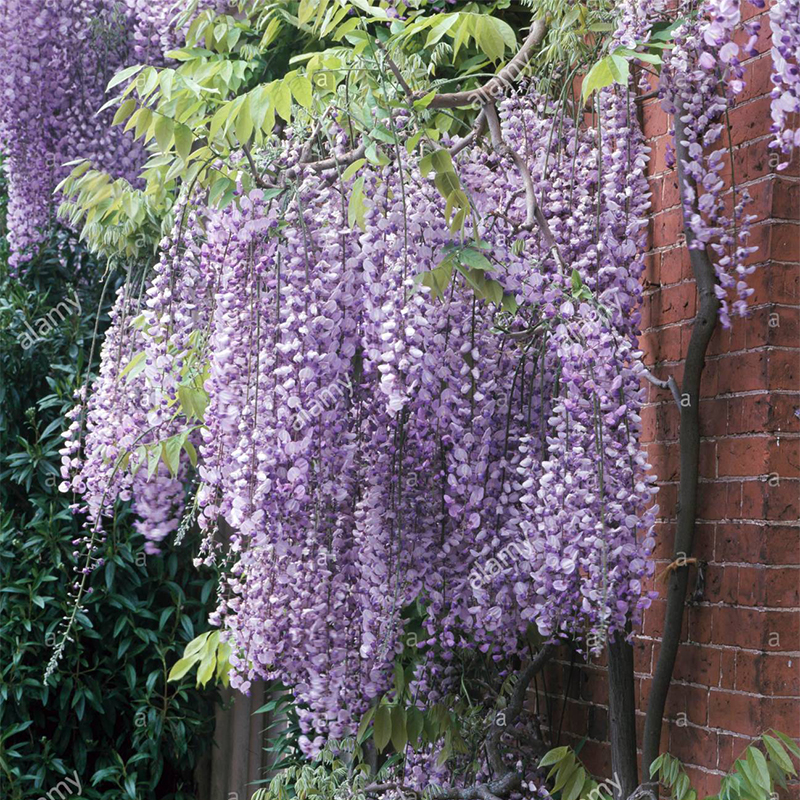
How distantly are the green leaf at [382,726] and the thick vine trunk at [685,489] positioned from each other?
56cm

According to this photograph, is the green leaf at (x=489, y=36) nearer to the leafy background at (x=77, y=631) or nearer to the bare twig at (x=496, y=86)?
the bare twig at (x=496, y=86)

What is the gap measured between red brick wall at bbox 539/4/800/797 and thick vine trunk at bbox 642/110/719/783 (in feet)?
0.16

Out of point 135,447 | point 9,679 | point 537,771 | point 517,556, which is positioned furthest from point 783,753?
point 9,679

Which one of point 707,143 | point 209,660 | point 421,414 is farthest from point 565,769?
point 707,143

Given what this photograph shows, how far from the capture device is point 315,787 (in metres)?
2.64

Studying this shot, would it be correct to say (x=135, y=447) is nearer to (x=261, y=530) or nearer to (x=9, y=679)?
(x=261, y=530)

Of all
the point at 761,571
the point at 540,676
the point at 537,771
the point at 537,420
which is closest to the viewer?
the point at 761,571

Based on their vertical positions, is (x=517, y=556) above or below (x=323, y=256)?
below

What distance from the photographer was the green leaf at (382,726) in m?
2.32

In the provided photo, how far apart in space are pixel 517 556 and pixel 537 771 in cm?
65

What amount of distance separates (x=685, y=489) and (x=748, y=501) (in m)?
0.12

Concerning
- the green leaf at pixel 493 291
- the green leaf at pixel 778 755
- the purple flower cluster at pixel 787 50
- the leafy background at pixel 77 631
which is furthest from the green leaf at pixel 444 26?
the leafy background at pixel 77 631

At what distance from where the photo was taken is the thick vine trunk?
2037 millimetres

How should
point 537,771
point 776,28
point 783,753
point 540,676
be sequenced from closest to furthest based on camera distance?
1. point 776,28
2. point 783,753
3. point 537,771
4. point 540,676
